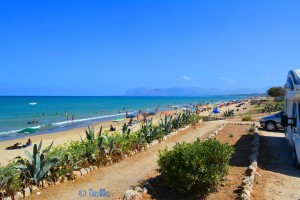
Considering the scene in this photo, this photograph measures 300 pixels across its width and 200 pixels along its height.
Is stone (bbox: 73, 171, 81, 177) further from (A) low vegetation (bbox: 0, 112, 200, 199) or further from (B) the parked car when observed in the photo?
(B) the parked car

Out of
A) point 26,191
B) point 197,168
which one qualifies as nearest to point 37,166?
point 26,191

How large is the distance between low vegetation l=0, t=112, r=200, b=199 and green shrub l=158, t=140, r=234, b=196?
9.12ft

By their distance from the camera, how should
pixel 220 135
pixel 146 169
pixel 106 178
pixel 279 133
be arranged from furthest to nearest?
1. pixel 279 133
2. pixel 220 135
3. pixel 146 169
4. pixel 106 178

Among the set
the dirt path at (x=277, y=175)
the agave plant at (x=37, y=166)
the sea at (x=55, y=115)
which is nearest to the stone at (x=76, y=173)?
the agave plant at (x=37, y=166)

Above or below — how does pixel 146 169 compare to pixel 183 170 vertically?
below

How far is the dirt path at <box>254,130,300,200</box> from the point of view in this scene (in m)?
7.13

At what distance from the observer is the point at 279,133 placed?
1733 centimetres

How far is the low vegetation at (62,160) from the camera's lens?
22.6ft

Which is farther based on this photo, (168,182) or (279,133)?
(279,133)

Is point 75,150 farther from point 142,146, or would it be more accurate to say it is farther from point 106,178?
point 142,146

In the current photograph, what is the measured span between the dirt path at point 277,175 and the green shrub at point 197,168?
3.85 feet

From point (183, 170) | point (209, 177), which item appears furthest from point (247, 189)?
point (183, 170)

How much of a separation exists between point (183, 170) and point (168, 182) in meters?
0.62

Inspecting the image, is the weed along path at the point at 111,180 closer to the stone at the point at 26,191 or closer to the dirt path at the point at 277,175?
the stone at the point at 26,191
